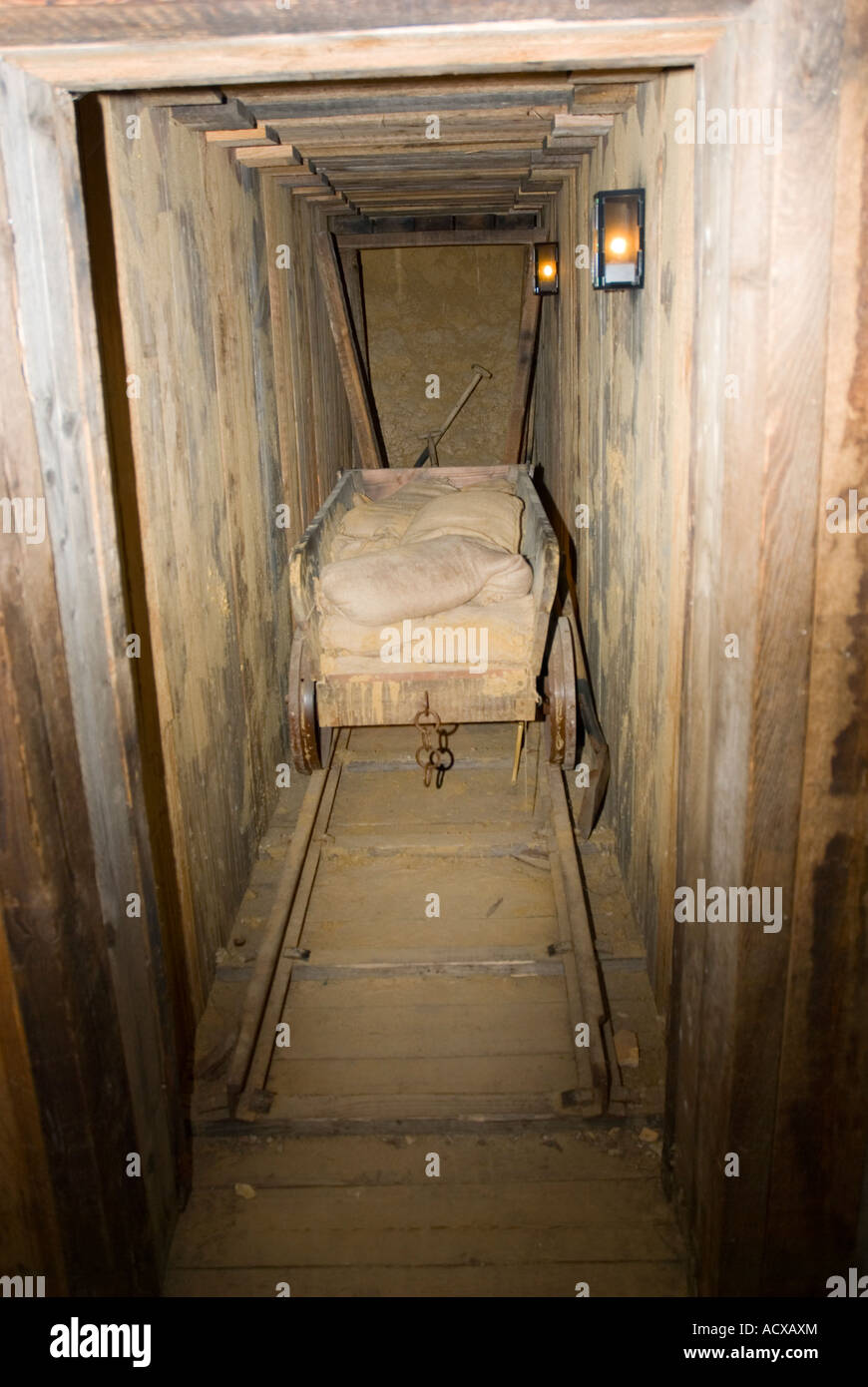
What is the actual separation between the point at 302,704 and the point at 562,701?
1.22 meters

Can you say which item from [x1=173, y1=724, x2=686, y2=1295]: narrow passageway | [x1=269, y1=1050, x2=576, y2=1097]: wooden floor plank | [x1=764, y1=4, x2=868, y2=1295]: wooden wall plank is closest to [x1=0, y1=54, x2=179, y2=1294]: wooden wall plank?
[x1=173, y1=724, x2=686, y2=1295]: narrow passageway

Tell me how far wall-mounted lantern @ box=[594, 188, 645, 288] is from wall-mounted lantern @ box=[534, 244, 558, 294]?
12.1 ft

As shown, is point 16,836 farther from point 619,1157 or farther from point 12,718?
point 619,1157

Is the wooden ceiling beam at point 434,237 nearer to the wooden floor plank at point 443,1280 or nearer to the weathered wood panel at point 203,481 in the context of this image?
the weathered wood panel at point 203,481

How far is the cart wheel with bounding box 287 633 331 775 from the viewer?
4770mm

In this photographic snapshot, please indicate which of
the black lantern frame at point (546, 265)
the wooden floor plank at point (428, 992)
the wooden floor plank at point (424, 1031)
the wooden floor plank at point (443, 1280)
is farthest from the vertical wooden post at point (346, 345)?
the wooden floor plank at point (443, 1280)

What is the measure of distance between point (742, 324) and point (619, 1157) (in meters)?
2.70

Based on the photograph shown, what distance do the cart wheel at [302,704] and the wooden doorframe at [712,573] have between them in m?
1.97

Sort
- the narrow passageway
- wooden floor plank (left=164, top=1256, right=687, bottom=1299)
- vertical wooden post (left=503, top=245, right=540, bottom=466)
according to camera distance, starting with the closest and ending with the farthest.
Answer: wooden floor plank (left=164, top=1256, right=687, bottom=1299) → the narrow passageway → vertical wooden post (left=503, top=245, right=540, bottom=466)

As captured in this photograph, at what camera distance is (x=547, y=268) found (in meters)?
7.64

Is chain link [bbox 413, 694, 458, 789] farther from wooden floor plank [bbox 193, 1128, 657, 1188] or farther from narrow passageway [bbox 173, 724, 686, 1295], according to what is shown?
wooden floor plank [bbox 193, 1128, 657, 1188]

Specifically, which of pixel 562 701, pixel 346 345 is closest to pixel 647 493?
pixel 562 701

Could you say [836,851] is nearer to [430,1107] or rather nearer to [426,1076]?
[430,1107]
